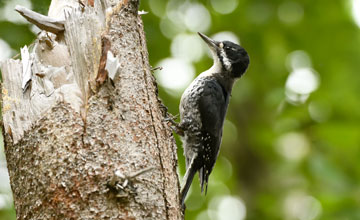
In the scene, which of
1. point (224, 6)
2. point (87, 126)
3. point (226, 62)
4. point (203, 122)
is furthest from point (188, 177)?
point (224, 6)

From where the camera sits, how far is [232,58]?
4.96 meters

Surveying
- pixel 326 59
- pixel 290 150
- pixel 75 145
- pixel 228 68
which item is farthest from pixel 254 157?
pixel 75 145

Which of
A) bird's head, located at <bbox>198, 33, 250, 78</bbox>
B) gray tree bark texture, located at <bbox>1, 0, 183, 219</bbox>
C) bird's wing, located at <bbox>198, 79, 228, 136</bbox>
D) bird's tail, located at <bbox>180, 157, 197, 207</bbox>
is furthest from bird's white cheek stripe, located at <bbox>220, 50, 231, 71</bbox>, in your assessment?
gray tree bark texture, located at <bbox>1, 0, 183, 219</bbox>

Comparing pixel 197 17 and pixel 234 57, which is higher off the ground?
pixel 197 17

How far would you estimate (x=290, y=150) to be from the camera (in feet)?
21.0

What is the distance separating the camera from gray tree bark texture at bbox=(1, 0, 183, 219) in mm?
2248

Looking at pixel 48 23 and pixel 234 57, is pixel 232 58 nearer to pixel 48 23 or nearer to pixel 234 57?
pixel 234 57

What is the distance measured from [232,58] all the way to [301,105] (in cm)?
125

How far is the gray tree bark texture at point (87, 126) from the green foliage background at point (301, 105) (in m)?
2.52

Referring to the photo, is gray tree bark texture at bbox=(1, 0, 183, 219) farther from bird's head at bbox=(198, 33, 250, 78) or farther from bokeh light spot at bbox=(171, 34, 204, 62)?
bokeh light spot at bbox=(171, 34, 204, 62)

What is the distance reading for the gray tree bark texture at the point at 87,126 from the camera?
2248 mm

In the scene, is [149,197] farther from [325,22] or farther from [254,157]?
[254,157]

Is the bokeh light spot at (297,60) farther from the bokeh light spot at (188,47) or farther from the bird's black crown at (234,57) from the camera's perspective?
the bird's black crown at (234,57)

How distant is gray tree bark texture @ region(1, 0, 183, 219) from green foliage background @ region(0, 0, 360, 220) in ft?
8.27
